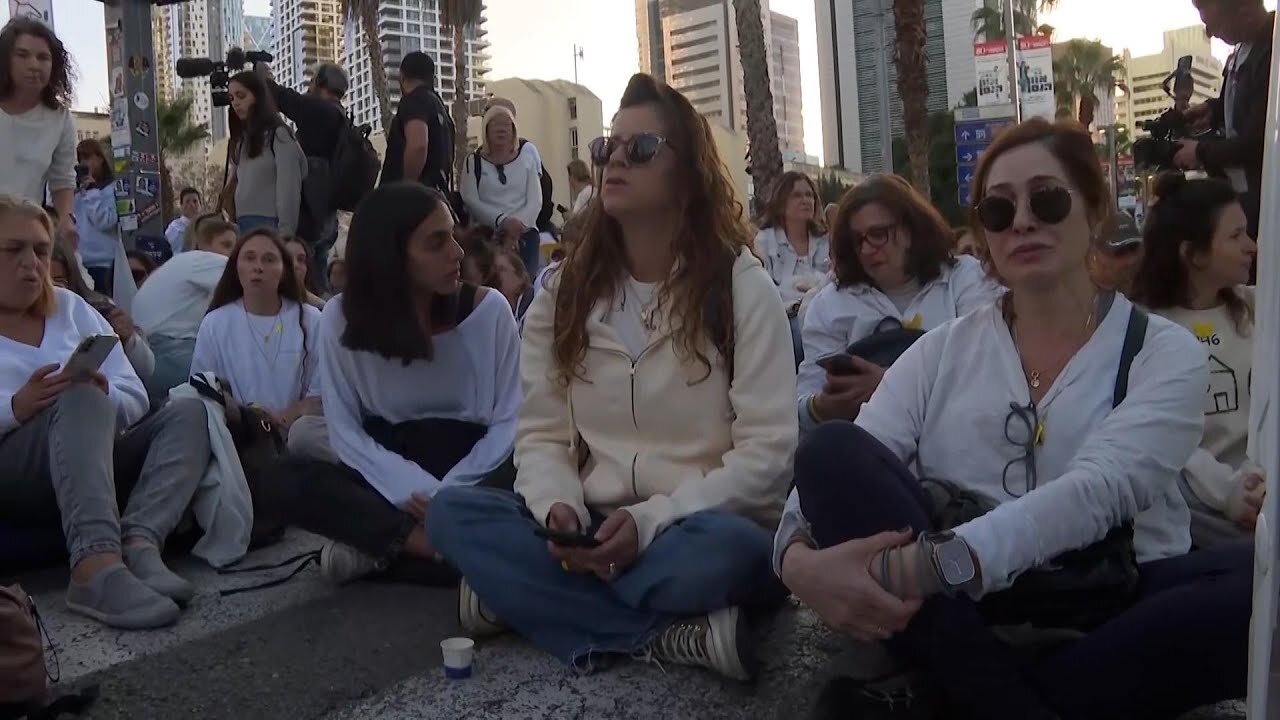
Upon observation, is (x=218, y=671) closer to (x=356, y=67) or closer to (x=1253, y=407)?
(x=1253, y=407)

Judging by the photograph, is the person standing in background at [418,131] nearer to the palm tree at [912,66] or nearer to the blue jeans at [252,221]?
the blue jeans at [252,221]

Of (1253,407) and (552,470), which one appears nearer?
(1253,407)

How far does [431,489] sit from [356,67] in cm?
3360

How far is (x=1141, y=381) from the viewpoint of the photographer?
2.32 m

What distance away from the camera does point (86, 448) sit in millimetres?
3566

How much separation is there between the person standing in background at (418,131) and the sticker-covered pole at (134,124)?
2455 millimetres

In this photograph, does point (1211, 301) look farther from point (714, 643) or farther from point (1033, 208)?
point (714, 643)

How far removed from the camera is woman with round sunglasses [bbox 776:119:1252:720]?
6.90 feet

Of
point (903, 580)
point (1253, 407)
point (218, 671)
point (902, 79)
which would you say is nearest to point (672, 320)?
point (903, 580)

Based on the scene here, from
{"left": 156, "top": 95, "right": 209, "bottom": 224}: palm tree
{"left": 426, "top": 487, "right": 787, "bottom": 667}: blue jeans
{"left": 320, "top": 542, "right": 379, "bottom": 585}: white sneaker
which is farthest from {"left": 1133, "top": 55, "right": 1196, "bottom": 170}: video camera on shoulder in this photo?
{"left": 156, "top": 95, "right": 209, "bottom": 224}: palm tree

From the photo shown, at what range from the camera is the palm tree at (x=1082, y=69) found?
176 feet

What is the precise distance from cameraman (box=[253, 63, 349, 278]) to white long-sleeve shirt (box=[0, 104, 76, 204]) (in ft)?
4.62

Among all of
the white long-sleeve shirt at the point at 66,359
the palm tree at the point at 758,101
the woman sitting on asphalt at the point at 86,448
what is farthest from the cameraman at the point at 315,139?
the palm tree at the point at 758,101

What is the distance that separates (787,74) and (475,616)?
78924 millimetres
